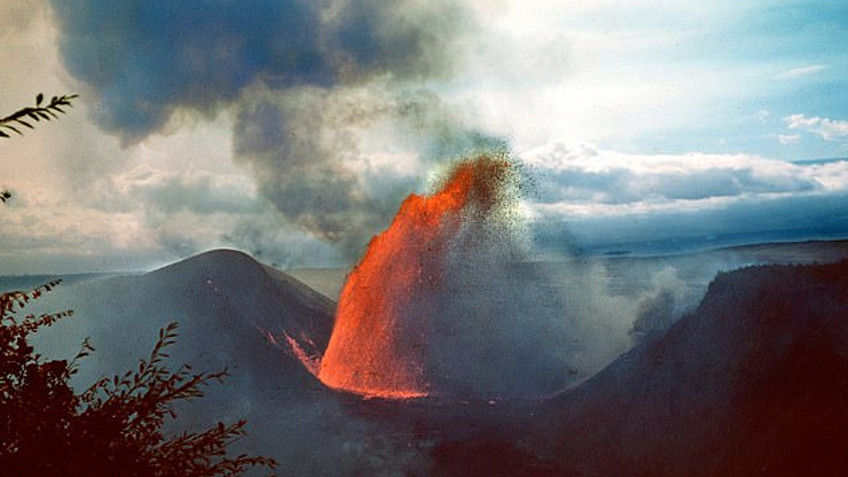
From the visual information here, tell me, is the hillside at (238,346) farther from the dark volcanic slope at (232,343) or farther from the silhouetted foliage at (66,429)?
the silhouetted foliage at (66,429)

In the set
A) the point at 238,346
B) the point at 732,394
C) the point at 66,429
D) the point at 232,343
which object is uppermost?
the point at 66,429

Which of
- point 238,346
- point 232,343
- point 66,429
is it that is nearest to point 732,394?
point 238,346

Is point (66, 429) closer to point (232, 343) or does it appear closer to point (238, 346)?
point (238, 346)

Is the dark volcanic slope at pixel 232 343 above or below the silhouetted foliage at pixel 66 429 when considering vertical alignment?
below

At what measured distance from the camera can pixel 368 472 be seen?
40.9 m

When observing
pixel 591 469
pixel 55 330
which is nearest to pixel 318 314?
pixel 55 330

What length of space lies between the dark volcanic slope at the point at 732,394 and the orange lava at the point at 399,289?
19879mm

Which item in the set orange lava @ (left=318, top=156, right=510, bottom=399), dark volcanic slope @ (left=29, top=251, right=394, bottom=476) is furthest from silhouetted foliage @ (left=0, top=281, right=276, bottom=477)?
orange lava @ (left=318, top=156, right=510, bottom=399)

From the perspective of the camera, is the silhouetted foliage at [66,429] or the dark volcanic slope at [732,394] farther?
the dark volcanic slope at [732,394]

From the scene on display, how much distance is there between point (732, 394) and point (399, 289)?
37.5 m

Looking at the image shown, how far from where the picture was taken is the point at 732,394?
1567 inches

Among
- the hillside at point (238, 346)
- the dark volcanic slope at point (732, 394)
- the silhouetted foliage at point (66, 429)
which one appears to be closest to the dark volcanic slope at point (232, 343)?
the hillside at point (238, 346)

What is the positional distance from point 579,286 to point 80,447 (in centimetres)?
7261

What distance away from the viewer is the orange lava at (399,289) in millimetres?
65438
